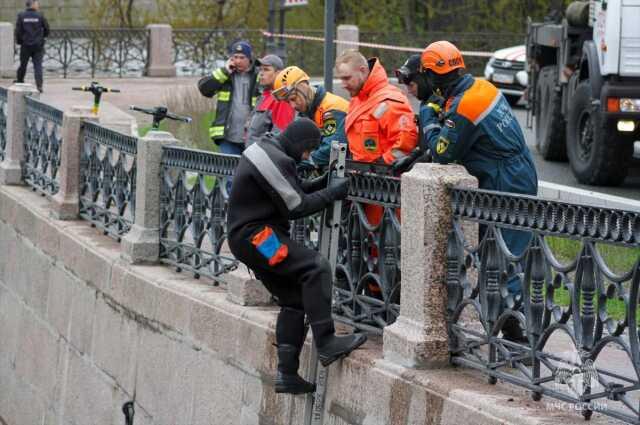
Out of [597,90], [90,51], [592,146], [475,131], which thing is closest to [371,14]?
[90,51]

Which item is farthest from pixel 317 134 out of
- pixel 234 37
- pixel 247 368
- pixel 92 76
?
pixel 234 37

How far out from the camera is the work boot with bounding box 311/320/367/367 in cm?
787

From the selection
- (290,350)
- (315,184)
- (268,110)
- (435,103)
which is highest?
(435,103)

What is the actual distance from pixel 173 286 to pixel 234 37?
2519cm

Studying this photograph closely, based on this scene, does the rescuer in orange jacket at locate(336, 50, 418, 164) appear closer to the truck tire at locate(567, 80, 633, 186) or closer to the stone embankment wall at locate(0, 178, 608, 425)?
the stone embankment wall at locate(0, 178, 608, 425)

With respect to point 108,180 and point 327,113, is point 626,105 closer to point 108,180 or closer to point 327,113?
point 108,180

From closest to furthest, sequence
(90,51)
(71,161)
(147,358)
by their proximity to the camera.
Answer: (147,358) → (71,161) → (90,51)

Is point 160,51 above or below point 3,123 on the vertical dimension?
above

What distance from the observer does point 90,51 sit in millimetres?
31719

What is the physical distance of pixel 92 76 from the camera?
31406 millimetres

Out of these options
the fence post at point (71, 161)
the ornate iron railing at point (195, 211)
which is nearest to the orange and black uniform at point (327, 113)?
the ornate iron railing at point (195, 211)

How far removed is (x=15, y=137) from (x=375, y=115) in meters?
7.81

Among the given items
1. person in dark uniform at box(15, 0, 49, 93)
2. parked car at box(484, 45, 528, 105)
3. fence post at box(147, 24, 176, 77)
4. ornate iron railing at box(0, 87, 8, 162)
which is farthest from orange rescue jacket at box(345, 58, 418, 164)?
fence post at box(147, 24, 176, 77)

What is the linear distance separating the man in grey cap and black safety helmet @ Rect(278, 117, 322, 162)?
117 inches
